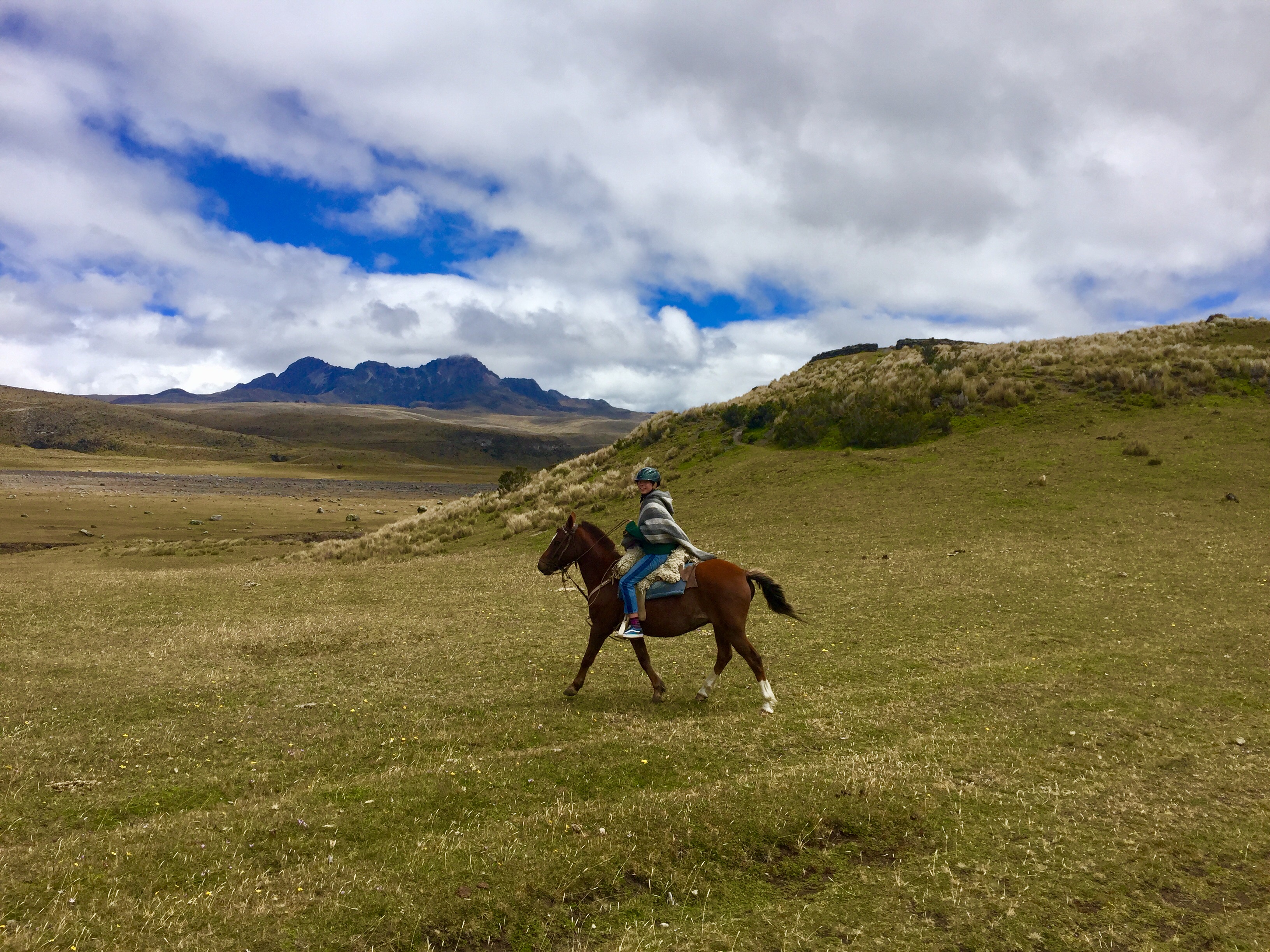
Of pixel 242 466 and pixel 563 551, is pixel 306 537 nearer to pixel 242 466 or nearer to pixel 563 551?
pixel 563 551

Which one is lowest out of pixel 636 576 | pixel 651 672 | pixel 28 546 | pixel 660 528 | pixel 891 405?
pixel 28 546

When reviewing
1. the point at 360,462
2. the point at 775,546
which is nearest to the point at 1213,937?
the point at 775,546

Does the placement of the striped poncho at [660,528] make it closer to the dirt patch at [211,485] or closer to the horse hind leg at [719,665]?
the horse hind leg at [719,665]

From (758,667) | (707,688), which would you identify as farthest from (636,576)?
(758,667)

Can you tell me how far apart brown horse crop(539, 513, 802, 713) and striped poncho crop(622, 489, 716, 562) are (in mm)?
377

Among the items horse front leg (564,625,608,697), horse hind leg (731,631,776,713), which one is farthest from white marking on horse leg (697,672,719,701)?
horse front leg (564,625,608,697)

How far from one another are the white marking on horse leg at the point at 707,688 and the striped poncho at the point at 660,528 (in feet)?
6.51

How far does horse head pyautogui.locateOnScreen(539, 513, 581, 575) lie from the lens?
1155 cm

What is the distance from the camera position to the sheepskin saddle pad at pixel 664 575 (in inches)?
428

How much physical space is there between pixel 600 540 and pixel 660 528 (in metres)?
1.40

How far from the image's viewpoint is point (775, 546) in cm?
2555

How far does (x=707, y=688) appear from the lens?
36.9 ft

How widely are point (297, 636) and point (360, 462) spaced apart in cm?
15674

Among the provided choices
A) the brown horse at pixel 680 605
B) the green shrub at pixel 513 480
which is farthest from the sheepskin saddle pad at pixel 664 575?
the green shrub at pixel 513 480
